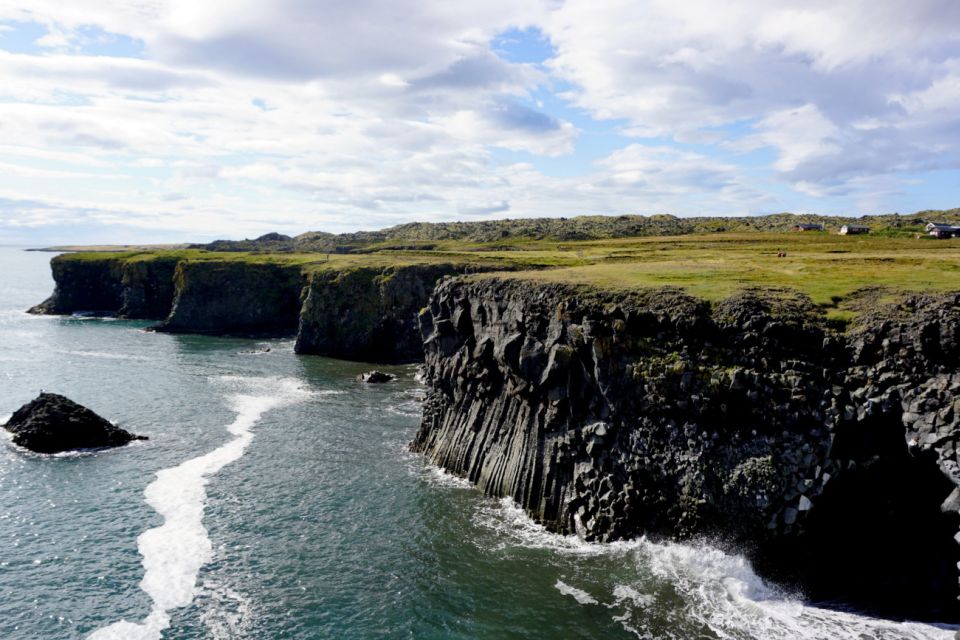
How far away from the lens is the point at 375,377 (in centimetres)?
8638

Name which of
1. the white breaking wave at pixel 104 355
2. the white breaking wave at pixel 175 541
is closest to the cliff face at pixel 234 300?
the white breaking wave at pixel 104 355

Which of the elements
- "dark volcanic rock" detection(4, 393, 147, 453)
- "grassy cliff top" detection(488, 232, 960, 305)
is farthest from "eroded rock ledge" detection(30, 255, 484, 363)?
"dark volcanic rock" detection(4, 393, 147, 453)

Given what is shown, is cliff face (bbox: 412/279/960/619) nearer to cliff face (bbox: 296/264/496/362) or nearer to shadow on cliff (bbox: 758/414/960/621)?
shadow on cliff (bbox: 758/414/960/621)

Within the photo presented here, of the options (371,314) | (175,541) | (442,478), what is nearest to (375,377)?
(371,314)

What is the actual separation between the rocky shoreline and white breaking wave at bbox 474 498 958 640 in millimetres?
1005

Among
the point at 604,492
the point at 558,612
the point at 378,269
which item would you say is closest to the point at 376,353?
the point at 378,269

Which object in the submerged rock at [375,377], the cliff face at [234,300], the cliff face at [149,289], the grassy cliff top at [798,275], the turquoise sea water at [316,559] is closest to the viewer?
the turquoise sea water at [316,559]

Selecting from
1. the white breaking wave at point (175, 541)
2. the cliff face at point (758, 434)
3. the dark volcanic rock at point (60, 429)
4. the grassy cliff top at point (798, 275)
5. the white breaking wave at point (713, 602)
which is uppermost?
the grassy cliff top at point (798, 275)

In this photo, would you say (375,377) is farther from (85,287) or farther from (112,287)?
(85,287)

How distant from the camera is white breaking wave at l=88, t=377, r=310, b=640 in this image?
99.6 feet

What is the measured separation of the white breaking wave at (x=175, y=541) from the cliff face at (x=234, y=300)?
72.9 m

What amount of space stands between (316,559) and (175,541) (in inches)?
364

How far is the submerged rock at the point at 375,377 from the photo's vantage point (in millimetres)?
85938

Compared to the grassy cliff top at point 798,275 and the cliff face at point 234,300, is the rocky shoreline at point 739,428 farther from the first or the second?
the cliff face at point 234,300
